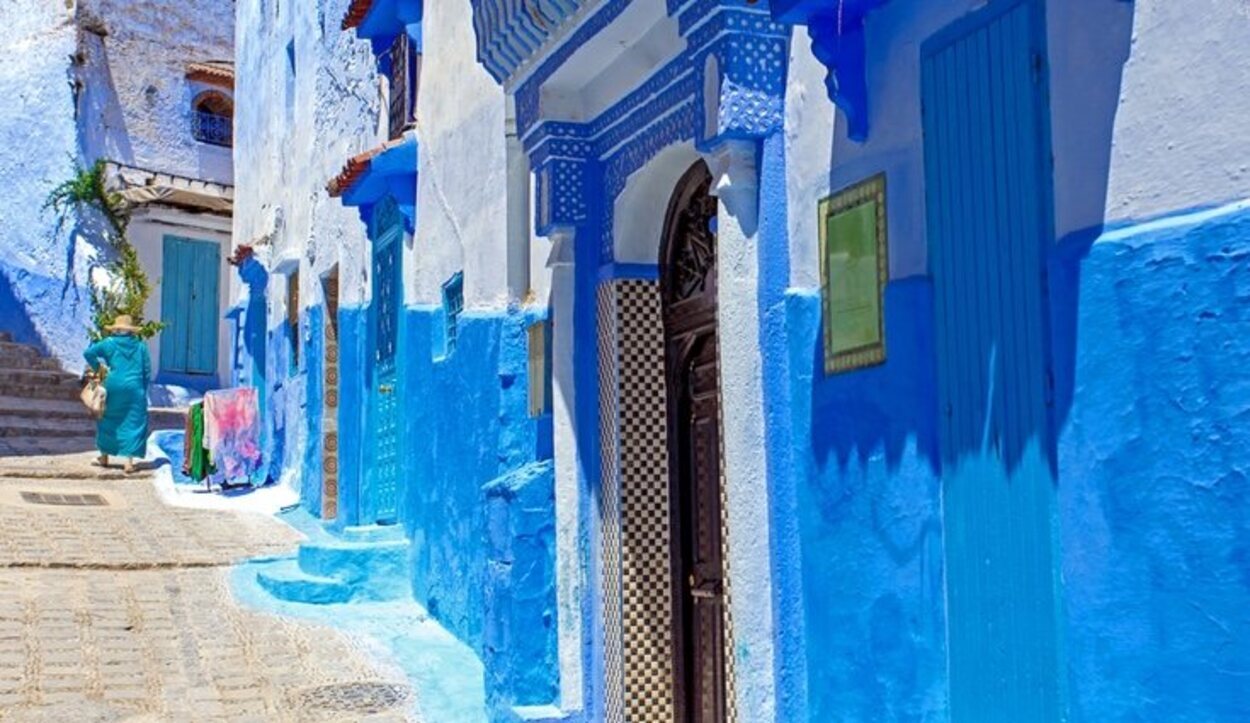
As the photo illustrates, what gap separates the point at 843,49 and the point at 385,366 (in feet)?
22.8

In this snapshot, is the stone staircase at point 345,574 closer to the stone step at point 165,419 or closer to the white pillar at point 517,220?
the white pillar at point 517,220

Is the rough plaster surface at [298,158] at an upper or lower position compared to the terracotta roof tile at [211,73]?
lower

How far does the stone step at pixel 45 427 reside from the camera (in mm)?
15727

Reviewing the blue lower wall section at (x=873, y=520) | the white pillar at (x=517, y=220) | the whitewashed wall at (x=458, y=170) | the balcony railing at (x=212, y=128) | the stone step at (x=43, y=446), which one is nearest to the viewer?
the blue lower wall section at (x=873, y=520)

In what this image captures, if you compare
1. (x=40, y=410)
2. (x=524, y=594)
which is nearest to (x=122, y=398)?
(x=40, y=410)

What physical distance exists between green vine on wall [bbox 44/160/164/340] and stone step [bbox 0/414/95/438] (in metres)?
2.05

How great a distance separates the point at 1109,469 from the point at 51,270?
62.0 ft

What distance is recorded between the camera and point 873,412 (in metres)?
3.57

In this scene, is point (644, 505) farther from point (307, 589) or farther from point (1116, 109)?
point (307, 589)

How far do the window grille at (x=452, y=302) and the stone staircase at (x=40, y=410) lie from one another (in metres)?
9.04

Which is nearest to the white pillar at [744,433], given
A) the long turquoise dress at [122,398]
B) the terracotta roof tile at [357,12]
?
the terracotta roof tile at [357,12]

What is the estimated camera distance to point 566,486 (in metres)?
5.58

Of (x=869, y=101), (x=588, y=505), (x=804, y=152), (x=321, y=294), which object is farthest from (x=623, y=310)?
(x=321, y=294)

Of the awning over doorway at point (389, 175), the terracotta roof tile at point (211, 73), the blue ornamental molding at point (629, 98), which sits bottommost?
the blue ornamental molding at point (629, 98)
